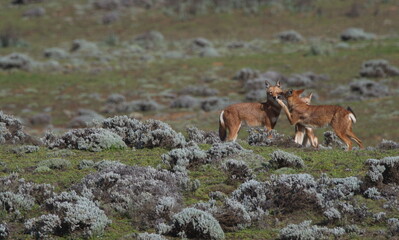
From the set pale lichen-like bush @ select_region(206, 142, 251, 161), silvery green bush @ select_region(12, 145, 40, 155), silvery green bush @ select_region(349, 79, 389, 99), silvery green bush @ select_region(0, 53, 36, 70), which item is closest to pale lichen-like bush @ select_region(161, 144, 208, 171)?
pale lichen-like bush @ select_region(206, 142, 251, 161)

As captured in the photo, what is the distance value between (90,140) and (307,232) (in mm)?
7689

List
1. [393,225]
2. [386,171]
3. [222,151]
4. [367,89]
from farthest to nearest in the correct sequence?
[367,89], [222,151], [386,171], [393,225]

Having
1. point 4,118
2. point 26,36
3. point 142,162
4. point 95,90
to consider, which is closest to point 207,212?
point 142,162

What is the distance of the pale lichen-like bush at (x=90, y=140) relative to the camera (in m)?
16.3

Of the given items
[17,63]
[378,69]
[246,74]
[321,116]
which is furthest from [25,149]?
[17,63]

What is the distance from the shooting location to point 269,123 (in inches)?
696

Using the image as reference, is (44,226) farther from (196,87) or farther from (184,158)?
(196,87)

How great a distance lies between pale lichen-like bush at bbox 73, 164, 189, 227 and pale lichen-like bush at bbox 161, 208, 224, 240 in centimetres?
53

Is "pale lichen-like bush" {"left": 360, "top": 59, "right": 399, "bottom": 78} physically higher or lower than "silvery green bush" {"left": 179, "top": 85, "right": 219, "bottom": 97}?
higher

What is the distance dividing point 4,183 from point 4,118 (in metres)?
6.53

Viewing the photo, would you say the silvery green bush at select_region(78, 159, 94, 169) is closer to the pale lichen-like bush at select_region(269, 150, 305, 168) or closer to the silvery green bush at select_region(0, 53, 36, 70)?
the pale lichen-like bush at select_region(269, 150, 305, 168)

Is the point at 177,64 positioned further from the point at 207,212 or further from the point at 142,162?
the point at 207,212

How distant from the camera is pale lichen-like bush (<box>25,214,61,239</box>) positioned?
10.6 m

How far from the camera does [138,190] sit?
12.3 m
